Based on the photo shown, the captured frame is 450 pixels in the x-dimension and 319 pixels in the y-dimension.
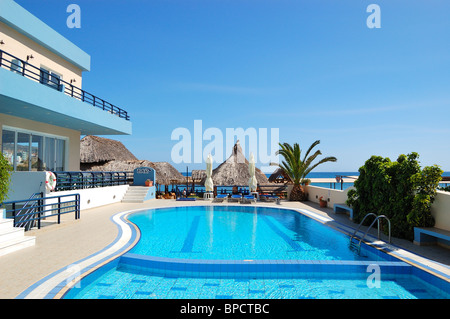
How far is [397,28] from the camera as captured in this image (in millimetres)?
10492

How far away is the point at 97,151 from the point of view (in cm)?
2656

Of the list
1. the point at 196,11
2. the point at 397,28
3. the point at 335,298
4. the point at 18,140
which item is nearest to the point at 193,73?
the point at 196,11

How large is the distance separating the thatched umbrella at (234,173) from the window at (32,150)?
13517 mm

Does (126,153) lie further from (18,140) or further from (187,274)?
(187,274)

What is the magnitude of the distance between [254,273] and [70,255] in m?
4.29

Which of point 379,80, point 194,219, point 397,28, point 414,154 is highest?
point 397,28

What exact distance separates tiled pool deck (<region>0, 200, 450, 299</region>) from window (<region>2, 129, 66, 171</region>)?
5.85 m

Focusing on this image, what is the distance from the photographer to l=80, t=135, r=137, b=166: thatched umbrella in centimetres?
2602

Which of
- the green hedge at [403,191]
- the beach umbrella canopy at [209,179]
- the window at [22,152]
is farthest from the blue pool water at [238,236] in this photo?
the window at [22,152]

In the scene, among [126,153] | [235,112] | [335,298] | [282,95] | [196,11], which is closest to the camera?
[335,298]

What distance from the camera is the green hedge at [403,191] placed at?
7.54 metres

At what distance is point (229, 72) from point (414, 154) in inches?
766
